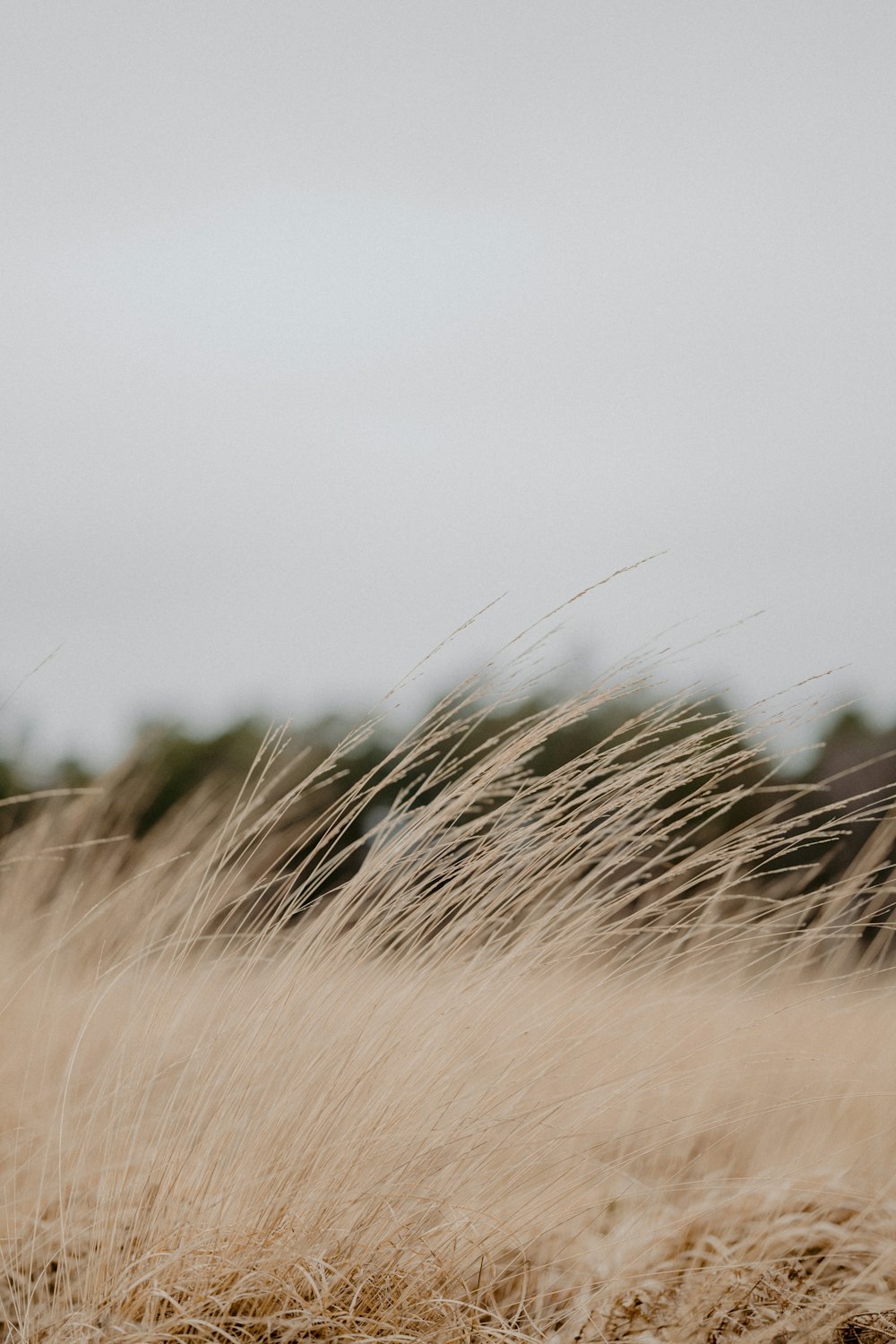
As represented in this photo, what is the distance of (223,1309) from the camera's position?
129 centimetres

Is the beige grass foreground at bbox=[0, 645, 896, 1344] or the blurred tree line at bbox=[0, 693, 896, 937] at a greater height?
the beige grass foreground at bbox=[0, 645, 896, 1344]

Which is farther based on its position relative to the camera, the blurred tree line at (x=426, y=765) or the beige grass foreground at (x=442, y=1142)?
the blurred tree line at (x=426, y=765)

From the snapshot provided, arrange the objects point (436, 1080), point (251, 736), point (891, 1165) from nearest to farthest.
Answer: point (436, 1080)
point (891, 1165)
point (251, 736)

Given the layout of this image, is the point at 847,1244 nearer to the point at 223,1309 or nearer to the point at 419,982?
the point at 419,982

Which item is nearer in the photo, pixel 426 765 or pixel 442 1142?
pixel 442 1142

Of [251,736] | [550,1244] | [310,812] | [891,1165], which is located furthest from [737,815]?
[550,1244]

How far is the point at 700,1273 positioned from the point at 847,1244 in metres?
0.28

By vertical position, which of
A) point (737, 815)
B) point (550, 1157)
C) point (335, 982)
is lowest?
point (737, 815)

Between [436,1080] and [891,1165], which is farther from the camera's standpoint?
[891,1165]

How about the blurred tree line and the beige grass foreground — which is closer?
the beige grass foreground

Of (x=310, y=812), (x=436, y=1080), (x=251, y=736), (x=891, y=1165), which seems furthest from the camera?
(x=251, y=736)

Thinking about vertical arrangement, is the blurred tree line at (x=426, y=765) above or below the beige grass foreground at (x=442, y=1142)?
below

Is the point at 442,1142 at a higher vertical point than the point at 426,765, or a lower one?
higher

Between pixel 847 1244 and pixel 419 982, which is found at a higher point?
pixel 419 982
